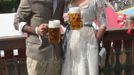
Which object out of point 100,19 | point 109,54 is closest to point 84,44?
point 100,19

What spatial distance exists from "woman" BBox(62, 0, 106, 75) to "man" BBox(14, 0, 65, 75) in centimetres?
16

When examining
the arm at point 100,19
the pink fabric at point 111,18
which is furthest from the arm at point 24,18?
the pink fabric at point 111,18

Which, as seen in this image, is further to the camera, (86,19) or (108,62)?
(108,62)

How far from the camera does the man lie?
144 inches

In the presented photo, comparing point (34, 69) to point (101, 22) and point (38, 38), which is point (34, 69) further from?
point (101, 22)

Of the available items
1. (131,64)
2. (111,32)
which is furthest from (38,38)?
(131,64)

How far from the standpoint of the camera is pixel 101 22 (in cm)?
395

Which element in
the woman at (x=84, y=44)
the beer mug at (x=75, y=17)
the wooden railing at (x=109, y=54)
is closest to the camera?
the beer mug at (x=75, y=17)

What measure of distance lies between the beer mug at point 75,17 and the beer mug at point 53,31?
7.0 inches

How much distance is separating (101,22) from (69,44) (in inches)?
14.0

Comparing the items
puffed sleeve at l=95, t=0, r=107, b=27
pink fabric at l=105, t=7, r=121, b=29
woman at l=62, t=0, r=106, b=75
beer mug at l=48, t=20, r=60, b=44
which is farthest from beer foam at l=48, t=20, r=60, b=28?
pink fabric at l=105, t=7, r=121, b=29

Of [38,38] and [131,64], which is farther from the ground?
[38,38]

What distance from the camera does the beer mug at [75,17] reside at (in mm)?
3639

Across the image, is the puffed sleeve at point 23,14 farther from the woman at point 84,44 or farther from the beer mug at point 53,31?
the woman at point 84,44
